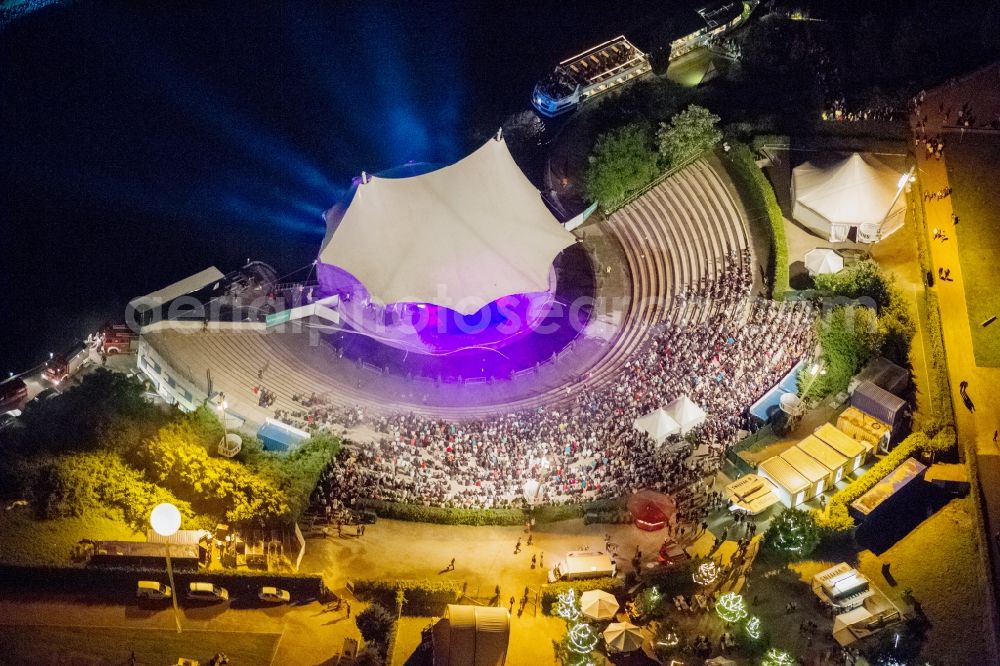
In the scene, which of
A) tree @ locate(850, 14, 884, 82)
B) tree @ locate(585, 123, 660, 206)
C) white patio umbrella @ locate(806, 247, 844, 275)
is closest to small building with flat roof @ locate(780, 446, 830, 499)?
white patio umbrella @ locate(806, 247, 844, 275)

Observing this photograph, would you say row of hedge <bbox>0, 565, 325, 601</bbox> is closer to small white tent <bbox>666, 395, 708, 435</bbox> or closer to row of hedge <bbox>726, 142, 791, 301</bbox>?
small white tent <bbox>666, 395, 708, 435</bbox>

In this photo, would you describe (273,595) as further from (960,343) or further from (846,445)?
(960,343)

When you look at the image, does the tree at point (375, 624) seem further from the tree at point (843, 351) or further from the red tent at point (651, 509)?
the tree at point (843, 351)

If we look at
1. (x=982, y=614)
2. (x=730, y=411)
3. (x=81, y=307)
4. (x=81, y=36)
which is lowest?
(x=982, y=614)

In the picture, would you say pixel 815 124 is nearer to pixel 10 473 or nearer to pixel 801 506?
pixel 801 506

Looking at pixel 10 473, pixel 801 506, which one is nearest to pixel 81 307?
pixel 10 473

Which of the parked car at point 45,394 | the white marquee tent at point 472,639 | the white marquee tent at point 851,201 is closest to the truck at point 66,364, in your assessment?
the parked car at point 45,394
